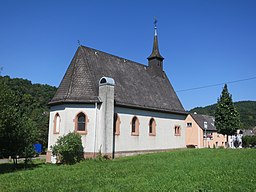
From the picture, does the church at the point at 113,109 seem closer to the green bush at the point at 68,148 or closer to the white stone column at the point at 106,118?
the white stone column at the point at 106,118

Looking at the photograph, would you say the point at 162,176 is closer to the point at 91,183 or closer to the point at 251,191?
the point at 91,183

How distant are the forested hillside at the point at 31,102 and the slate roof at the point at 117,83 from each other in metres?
4.37

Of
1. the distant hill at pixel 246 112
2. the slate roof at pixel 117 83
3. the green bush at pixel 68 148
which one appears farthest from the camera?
the distant hill at pixel 246 112

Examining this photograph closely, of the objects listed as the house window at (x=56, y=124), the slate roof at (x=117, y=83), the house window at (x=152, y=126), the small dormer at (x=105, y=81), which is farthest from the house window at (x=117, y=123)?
the house window at (x=152, y=126)

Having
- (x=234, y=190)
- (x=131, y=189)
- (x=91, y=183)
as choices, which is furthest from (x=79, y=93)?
(x=234, y=190)

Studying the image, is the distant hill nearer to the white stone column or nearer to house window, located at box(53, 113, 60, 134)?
the white stone column

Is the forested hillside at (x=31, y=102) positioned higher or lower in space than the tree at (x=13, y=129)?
higher

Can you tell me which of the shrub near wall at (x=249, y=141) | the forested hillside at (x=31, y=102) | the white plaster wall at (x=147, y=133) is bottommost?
the shrub near wall at (x=249, y=141)

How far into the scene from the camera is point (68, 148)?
2086 cm

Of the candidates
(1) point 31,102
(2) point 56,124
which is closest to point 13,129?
(2) point 56,124

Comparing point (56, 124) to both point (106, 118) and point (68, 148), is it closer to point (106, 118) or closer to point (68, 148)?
point (68, 148)

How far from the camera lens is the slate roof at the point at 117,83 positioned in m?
24.4

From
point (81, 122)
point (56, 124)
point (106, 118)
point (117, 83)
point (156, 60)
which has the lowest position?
point (56, 124)

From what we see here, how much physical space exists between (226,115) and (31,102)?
46437 millimetres
